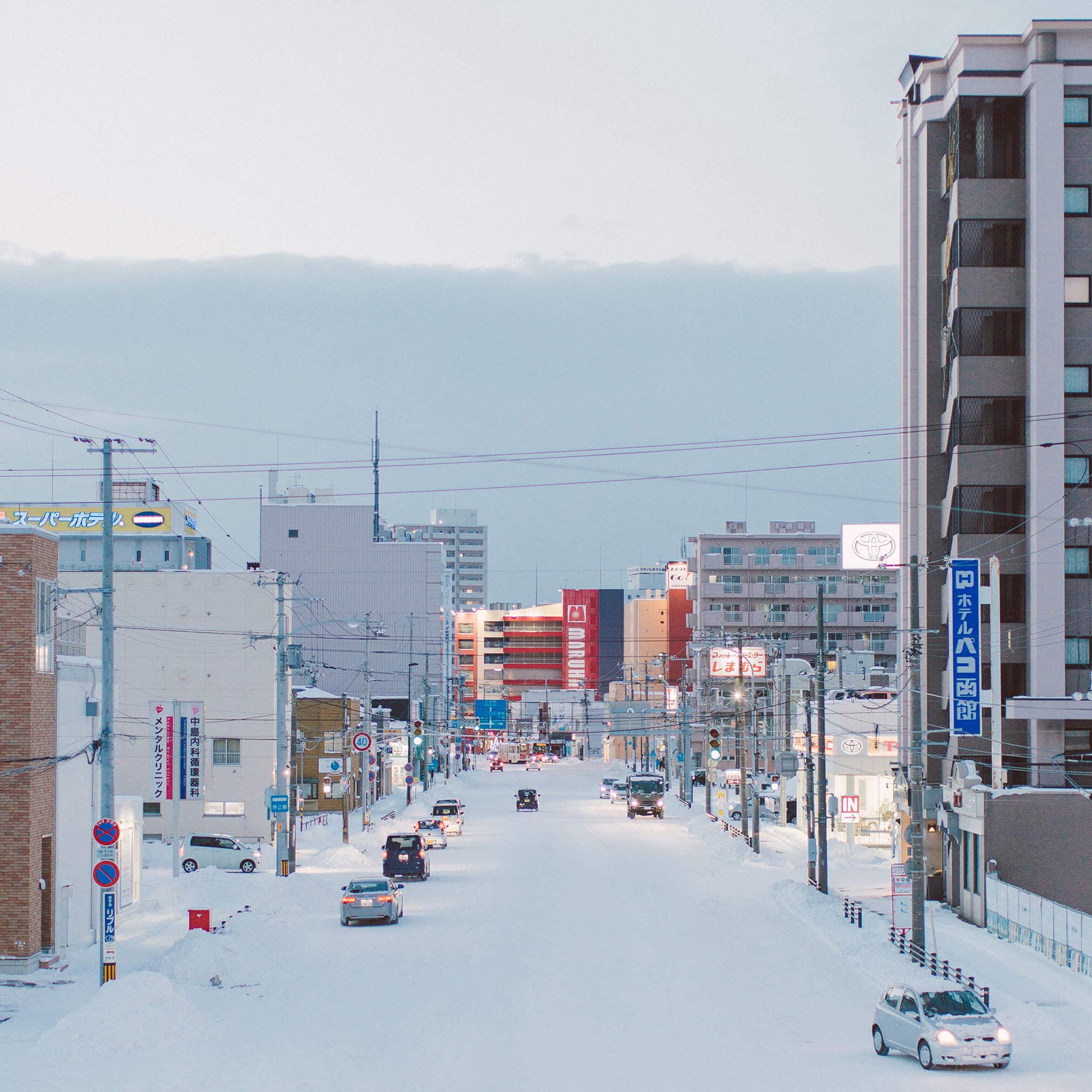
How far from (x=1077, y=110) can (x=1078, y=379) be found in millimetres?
A: 9941

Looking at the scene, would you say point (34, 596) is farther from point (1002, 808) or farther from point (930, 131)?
point (930, 131)

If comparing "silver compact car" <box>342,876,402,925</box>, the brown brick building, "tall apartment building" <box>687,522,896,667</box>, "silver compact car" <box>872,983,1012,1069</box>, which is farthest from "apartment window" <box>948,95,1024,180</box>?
"tall apartment building" <box>687,522,896,667</box>

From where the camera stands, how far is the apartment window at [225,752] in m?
68.2

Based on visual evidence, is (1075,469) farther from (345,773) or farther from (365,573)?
(365,573)

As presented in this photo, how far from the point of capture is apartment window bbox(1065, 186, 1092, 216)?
47.9m

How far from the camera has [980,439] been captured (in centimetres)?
4906

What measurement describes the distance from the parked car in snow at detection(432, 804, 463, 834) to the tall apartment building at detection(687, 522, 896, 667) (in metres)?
64.1

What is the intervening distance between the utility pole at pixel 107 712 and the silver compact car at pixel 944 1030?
570 inches

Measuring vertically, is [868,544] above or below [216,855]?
above

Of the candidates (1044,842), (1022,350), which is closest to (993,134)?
(1022,350)

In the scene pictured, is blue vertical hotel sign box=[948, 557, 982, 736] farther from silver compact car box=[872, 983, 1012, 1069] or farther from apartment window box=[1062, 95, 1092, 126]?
apartment window box=[1062, 95, 1092, 126]

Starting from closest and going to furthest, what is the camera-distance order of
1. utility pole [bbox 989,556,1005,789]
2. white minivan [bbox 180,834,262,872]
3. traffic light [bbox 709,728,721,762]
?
utility pole [bbox 989,556,1005,789], white minivan [bbox 180,834,262,872], traffic light [bbox 709,728,721,762]

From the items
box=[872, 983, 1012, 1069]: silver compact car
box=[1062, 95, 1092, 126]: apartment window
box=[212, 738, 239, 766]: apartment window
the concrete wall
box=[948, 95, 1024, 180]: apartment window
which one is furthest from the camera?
box=[212, 738, 239, 766]: apartment window

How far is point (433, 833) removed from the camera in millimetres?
63469
